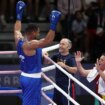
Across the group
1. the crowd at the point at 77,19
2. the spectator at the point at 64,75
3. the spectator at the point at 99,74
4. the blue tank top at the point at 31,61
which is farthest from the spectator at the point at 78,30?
the blue tank top at the point at 31,61

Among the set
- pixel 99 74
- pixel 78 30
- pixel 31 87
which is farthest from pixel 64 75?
pixel 78 30

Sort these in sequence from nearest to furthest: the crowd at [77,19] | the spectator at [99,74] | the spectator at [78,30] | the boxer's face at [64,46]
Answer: the spectator at [99,74] → the boxer's face at [64,46] → the crowd at [77,19] → the spectator at [78,30]

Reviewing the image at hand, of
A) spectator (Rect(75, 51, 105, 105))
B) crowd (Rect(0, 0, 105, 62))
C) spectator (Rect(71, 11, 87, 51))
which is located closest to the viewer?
spectator (Rect(75, 51, 105, 105))

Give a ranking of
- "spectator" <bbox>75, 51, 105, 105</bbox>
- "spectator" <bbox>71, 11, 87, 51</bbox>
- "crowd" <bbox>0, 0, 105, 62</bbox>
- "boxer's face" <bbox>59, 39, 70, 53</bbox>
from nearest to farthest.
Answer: "spectator" <bbox>75, 51, 105, 105</bbox>
"boxer's face" <bbox>59, 39, 70, 53</bbox>
"crowd" <bbox>0, 0, 105, 62</bbox>
"spectator" <bbox>71, 11, 87, 51</bbox>

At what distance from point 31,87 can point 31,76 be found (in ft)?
0.48

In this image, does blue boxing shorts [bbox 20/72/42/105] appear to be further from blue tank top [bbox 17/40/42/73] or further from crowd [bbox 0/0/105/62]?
crowd [bbox 0/0/105/62]

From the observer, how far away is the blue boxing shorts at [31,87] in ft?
25.6

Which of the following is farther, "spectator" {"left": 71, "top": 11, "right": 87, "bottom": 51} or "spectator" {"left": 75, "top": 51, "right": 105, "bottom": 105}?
"spectator" {"left": 71, "top": 11, "right": 87, "bottom": 51}

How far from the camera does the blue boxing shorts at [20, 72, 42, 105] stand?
25.6ft

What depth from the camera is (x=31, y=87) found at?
7.81 m

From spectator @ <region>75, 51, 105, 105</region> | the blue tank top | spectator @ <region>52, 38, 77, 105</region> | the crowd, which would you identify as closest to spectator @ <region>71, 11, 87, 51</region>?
the crowd

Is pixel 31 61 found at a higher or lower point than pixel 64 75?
higher

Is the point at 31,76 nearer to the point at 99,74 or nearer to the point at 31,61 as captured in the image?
the point at 31,61

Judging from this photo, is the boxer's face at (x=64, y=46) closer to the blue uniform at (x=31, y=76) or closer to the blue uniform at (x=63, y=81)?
the blue uniform at (x=63, y=81)
